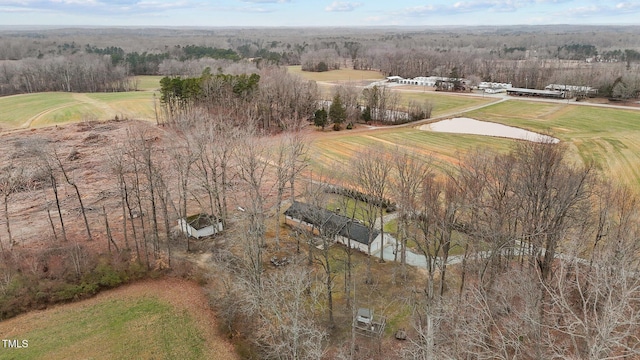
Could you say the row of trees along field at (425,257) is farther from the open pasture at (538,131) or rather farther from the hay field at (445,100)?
the hay field at (445,100)

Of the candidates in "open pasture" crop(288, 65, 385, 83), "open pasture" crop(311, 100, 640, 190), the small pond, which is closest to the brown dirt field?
"open pasture" crop(311, 100, 640, 190)

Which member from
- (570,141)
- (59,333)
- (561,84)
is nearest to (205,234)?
(59,333)

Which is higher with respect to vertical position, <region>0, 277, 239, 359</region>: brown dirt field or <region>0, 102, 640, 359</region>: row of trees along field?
<region>0, 102, 640, 359</region>: row of trees along field

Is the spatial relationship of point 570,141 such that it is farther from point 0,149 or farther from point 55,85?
point 55,85

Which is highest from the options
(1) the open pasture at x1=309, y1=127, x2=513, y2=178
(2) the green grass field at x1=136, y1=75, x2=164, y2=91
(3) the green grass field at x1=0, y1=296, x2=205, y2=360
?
(2) the green grass field at x1=136, y1=75, x2=164, y2=91

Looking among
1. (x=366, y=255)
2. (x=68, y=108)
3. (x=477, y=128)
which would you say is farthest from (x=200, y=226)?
(x=68, y=108)

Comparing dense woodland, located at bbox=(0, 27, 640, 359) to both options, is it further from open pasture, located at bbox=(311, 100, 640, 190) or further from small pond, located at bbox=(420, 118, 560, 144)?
small pond, located at bbox=(420, 118, 560, 144)

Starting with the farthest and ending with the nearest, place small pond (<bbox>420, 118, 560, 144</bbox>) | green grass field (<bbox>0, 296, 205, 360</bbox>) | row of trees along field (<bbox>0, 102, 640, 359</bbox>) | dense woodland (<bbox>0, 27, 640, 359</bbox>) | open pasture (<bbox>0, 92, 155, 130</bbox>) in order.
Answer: open pasture (<bbox>0, 92, 155, 130</bbox>)
small pond (<bbox>420, 118, 560, 144</bbox>)
green grass field (<bbox>0, 296, 205, 360</bbox>)
row of trees along field (<bbox>0, 102, 640, 359</bbox>)
dense woodland (<bbox>0, 27, 640, 359</bbox>)
